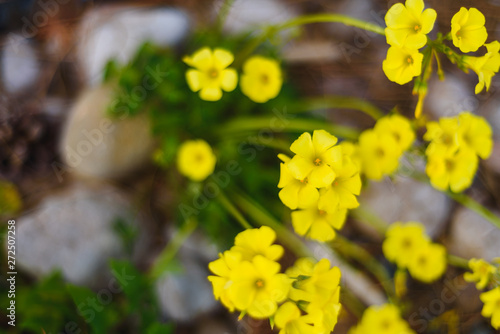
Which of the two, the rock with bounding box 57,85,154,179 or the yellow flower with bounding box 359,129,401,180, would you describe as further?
the rock with bounding box 57,85,154,179

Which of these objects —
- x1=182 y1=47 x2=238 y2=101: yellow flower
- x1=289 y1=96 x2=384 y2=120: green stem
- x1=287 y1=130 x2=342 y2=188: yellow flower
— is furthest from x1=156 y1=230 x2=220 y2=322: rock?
x1=287 y1=130 x2=342 y2=188: yellow flower

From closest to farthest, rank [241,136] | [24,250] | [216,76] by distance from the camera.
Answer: [216,76] < [241,136] < [24,250]

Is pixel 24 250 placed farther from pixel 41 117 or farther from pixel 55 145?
pixel 41 117

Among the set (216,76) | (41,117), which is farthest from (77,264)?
(216,76)

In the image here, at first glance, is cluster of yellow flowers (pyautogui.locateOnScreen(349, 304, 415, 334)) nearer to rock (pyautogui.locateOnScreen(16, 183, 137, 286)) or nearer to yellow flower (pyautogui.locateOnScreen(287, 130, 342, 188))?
yellow flower (pyautogui.locateOnScreen(287, 130, 342, 188))

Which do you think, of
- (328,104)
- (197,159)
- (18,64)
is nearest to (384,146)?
(328,104)

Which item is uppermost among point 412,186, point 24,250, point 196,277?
point 412,186

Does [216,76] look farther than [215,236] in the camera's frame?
No

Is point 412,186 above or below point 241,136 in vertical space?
below
